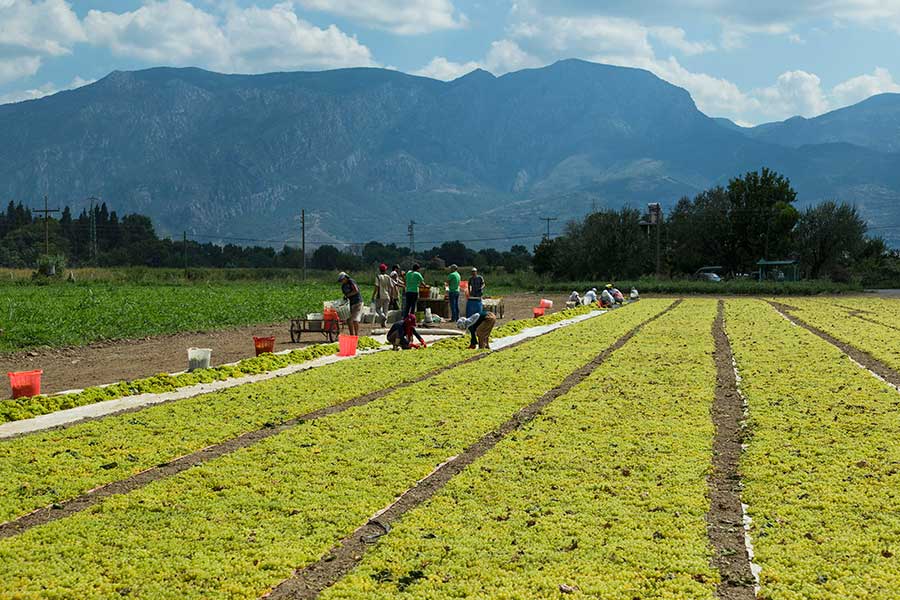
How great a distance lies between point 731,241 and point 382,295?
81.8 m

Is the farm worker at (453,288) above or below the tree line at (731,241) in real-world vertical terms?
below

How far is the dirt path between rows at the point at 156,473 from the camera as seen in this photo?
7594 millimetres

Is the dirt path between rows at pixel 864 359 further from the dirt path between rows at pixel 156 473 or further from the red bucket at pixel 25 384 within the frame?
the red bucket at pixel 25 384

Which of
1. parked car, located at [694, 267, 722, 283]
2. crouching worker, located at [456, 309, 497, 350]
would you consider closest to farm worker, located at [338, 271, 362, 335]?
crouching worker, located at [456, 309, 497, 350]

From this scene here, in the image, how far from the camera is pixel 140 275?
74500mm

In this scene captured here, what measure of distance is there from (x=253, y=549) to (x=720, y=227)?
101 metres

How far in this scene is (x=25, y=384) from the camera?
14211 mm

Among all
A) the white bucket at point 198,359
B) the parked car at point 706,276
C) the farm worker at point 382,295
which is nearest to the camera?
the white bucket at point 198,359

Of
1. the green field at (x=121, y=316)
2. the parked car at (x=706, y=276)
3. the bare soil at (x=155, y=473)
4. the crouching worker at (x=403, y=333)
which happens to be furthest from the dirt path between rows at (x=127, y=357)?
the parked car at (x=706, y=276)

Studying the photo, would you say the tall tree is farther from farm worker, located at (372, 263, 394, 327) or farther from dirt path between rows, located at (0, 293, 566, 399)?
dirt path between rows, located at (0, 293, 566, 399)

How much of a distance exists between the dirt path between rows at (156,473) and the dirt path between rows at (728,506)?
5384 mm

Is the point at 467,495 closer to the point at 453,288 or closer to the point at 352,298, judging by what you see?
the point at 352,298

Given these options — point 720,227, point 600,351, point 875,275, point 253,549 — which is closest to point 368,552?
point 253,549

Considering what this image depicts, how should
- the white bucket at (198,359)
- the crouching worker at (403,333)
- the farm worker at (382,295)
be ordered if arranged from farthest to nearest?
1. the farm worker at (382,295)
2. the crouching worker at (403,333)
3. the white bucket at (198,359)
